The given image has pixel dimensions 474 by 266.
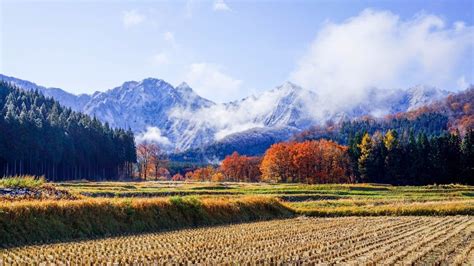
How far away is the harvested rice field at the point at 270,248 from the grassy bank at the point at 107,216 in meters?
2.38

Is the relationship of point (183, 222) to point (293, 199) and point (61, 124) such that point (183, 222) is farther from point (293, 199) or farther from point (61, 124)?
point (61, 124)

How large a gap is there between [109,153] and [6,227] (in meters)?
96.6

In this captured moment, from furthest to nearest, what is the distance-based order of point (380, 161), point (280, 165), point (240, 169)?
point (240, 169) → point (280, 165) → point (380, 161)

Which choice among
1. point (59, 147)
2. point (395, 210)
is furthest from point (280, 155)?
point (395, 210)

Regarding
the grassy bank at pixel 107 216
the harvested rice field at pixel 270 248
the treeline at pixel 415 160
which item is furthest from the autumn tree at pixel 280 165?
the harvested rice field at pixel 270 248

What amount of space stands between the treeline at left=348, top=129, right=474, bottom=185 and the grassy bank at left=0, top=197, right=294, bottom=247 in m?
69.8

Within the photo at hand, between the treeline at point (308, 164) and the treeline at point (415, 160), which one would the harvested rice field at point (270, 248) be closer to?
Answer: the treeline at point (415, 160)

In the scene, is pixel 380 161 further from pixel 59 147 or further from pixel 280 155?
pixel 59 147

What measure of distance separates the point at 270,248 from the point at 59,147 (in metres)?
80.7

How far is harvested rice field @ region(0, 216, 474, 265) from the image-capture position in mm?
17000

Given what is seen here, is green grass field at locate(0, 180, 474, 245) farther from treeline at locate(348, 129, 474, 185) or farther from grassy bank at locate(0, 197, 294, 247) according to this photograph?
treeline at locate(348, 129, 474, 185)

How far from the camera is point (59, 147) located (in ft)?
304

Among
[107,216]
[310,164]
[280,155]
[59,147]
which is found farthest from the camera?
[280,155]

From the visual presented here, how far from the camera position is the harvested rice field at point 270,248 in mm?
17000
